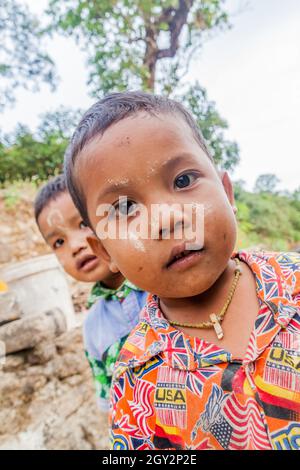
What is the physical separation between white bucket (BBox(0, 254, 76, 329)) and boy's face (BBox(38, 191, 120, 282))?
5.29 ft

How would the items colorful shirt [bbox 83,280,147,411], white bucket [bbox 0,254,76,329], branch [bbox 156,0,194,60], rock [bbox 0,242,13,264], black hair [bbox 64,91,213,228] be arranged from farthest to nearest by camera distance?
branch [bbox 156,0,194,60]
rock [bbox 0,242,13,264]
white bucket [bbox 0,254,76,329]
colorful shirt [bbox 83,280,147,411]
black hair [bbox 64,91,213,228]

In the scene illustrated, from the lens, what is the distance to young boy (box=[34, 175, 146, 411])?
1.50 m

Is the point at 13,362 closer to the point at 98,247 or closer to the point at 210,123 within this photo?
the point at 98,247

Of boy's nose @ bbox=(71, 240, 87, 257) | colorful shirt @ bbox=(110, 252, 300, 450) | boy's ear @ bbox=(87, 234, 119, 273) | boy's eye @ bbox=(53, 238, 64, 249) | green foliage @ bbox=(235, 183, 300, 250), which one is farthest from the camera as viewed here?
green foliage @ bbox=(235, 183, 300, 250)

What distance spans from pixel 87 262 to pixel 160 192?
0.88 meters

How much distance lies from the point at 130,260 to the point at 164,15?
783 centimetres

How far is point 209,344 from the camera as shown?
2.71 ft

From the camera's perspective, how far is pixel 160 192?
81 cm

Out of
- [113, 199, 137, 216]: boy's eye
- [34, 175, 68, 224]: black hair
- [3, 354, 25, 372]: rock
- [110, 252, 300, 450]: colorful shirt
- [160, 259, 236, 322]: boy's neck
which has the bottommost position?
[3, 354, 25, 372]: rock

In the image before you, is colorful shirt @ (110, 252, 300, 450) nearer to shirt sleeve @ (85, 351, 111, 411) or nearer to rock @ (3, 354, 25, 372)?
shirt sleeve @ (85, 351, 111, 411)

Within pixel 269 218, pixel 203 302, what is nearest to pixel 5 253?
pixel 203 302

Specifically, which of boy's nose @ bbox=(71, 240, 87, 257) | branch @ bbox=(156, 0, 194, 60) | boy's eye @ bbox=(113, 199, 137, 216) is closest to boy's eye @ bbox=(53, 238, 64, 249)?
boy's nose @ bbox=(71, 240, 87, 257)

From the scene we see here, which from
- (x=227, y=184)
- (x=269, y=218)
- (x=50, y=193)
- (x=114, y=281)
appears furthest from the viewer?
(x=269, y=218)

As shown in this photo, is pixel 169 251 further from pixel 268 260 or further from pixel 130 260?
pixel 268 260
